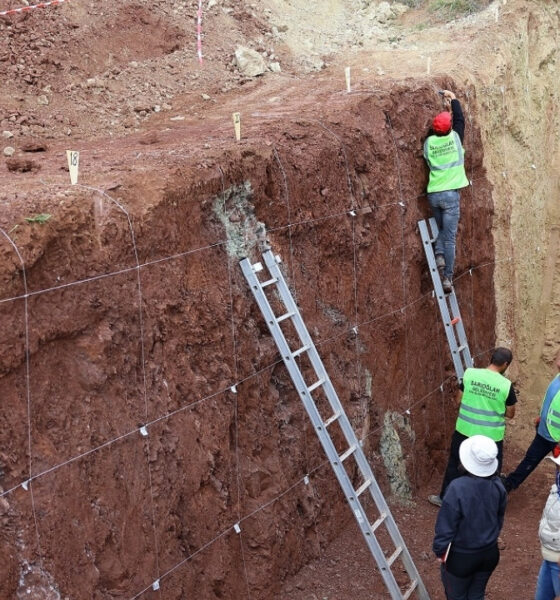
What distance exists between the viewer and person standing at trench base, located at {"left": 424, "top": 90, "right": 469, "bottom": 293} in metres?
9.23

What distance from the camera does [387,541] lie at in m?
7.88

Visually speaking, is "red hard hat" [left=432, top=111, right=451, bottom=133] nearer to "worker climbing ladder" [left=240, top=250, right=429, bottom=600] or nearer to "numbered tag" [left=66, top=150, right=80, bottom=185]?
"worker climbing ladder" [left=240, top=250, right=429, bottom=600]

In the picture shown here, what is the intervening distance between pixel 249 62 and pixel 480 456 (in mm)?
7949

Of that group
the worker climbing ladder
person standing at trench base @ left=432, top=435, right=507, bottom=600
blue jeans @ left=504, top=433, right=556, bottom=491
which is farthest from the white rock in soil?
person standing at trench base @ left=432, top=435, right=507, bottom=600

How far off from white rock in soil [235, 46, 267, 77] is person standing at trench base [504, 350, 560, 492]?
620 centimetres

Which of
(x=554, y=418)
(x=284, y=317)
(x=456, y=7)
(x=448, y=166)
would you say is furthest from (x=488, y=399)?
(x=456, y=7)

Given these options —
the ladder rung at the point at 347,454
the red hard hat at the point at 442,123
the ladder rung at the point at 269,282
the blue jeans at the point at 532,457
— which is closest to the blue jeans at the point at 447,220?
the red hard hat at the point at 442,123

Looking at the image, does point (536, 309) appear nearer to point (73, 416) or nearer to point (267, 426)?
point (267, 426)

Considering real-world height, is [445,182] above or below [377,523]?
above

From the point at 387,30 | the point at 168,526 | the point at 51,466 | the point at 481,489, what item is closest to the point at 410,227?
the point at 481,489

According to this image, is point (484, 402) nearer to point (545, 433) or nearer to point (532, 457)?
point (545, 433)

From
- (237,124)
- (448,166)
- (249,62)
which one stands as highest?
(237,124)

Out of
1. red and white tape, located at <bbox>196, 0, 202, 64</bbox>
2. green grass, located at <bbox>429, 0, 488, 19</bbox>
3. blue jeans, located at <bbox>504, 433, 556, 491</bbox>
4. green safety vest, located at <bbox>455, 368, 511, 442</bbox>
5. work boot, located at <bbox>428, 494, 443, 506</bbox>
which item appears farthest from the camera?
green grass, located at <bbox>429, 0, 488, 19</bbox>

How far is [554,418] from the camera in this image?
770cm
